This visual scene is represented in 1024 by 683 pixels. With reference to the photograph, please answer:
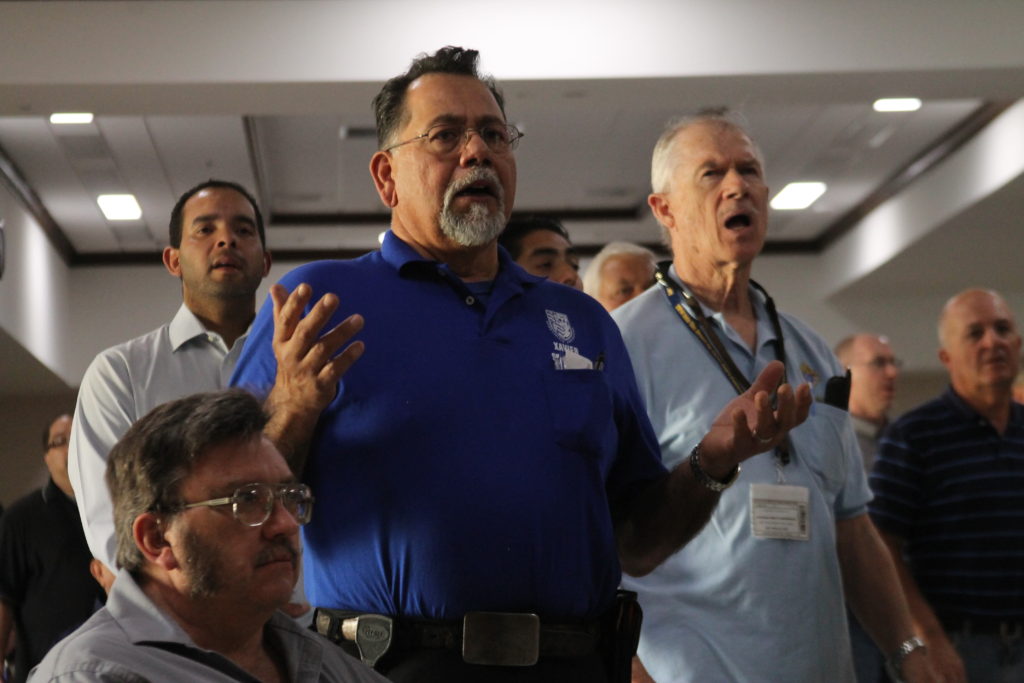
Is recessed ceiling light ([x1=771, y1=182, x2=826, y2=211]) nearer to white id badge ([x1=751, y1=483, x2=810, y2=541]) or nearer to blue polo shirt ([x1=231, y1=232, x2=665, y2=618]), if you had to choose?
white id badge ([x1=751, y1=483, x2=810, y2=541])

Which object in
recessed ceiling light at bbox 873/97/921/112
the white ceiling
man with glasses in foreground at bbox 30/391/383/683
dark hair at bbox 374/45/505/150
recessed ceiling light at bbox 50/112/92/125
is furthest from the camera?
recessed ceiling light at bbox 873/97/921/112

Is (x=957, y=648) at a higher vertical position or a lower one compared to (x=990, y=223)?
lower

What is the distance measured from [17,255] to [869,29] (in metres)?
6.36

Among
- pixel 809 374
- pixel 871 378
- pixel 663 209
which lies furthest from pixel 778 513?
pixel 871 378

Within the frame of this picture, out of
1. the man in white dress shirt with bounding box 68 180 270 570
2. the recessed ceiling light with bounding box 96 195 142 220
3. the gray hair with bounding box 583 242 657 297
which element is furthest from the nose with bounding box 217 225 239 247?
the recessed ceiling light with bounding box 96 195 142 220

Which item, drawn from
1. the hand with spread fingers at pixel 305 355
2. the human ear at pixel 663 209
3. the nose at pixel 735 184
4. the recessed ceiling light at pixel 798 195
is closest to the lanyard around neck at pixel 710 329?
the human ear at pixel 663 209

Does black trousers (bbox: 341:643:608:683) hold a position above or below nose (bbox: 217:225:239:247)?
below

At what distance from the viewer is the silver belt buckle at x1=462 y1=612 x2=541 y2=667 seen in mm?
1917

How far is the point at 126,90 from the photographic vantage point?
703cm

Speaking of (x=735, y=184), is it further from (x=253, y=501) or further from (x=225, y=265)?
(x=253, y=501)

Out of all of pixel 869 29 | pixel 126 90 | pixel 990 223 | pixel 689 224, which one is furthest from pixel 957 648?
pixel 990 223

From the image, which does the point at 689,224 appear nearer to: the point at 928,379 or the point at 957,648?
the point at 957,648

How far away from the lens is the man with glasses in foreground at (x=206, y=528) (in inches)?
68.7

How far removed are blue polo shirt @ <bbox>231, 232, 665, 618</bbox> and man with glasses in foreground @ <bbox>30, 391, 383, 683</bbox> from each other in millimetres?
177
